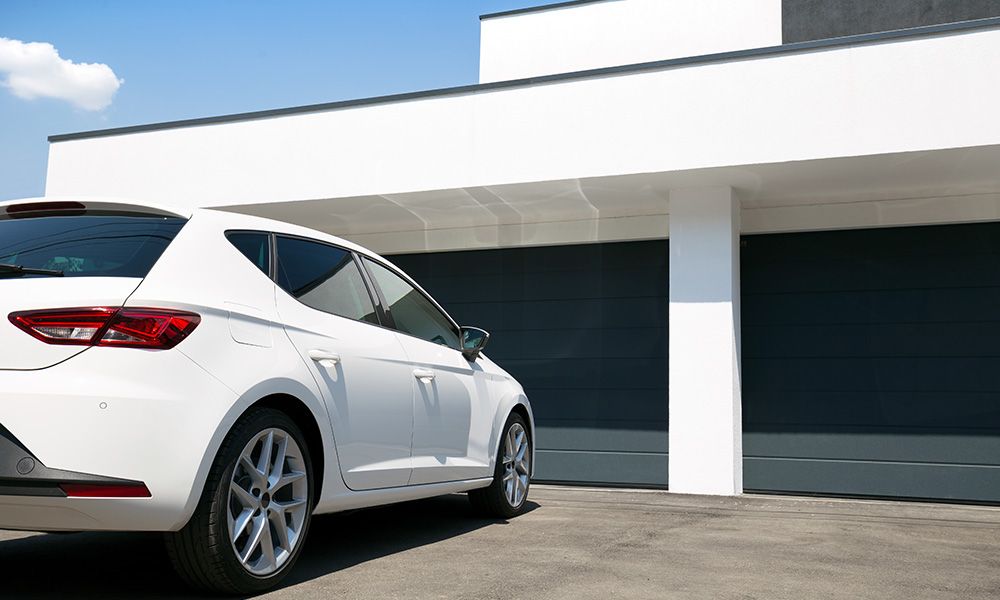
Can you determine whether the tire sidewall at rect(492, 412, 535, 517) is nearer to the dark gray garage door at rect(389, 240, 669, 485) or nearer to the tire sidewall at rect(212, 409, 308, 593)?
the tire sidewall at rect(212, 409, 308, 593)

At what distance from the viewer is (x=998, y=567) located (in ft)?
16.0

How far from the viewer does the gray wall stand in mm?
14469

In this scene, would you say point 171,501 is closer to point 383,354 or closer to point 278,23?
point 383,354

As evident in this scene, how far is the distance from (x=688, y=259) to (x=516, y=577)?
5.60 m

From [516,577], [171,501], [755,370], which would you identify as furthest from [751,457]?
[171,501]

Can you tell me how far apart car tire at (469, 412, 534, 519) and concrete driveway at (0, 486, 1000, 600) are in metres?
0.14

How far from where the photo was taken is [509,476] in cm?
630

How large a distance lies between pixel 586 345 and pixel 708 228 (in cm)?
184

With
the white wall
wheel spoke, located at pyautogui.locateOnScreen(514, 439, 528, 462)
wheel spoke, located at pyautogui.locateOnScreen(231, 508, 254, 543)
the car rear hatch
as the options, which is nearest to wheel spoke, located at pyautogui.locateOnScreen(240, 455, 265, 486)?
wheel spoke, located at pyautogui.locateOnScreen(231, 508, 254, 543)

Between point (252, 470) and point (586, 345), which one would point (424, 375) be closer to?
point (252, 470)

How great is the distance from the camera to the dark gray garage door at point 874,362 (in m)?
8.70

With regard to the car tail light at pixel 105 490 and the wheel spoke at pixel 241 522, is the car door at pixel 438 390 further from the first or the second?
the car tail light at pixel 105 490

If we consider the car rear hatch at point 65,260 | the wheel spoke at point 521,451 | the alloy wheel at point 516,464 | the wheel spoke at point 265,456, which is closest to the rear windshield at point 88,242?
the car rear hatch at point 65,260

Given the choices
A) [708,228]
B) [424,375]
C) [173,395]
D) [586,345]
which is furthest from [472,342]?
[586,345]
